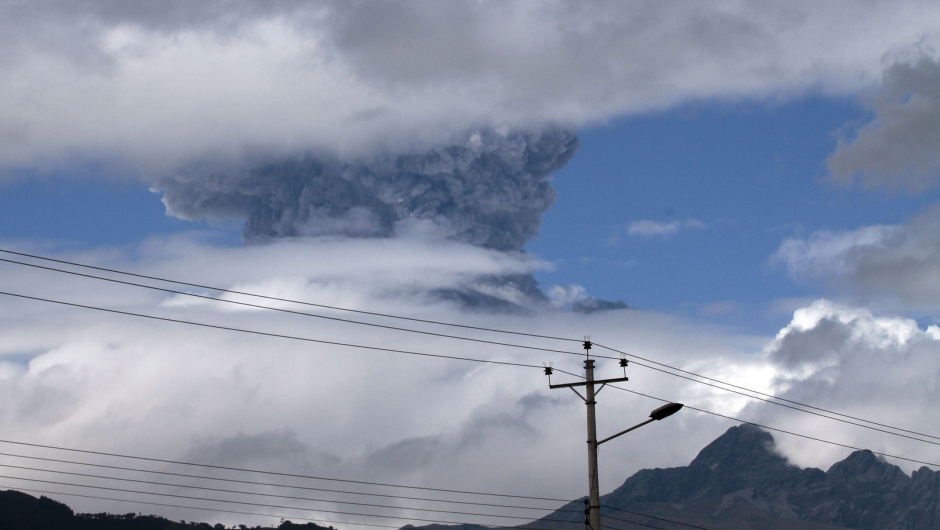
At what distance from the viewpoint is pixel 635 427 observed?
38.8 m

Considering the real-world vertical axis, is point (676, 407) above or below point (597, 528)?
above

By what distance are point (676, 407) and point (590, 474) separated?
449cm

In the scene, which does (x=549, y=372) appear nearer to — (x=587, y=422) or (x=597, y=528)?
(x=587, y=422)

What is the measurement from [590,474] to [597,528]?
2047 millimetres

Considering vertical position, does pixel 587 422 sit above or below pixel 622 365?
below

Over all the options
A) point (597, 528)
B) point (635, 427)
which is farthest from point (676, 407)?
point (597, 528)

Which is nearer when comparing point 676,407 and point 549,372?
point 676,407

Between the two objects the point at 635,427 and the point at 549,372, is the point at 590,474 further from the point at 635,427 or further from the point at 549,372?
the point at 549,372

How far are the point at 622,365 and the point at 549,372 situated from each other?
10.4ft

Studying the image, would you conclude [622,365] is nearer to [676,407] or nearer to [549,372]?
[549,372]

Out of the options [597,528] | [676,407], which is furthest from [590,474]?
[676,407]

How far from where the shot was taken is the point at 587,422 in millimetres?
39906

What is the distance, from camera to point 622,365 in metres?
42.1

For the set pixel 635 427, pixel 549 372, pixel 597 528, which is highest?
pixel 549 372
